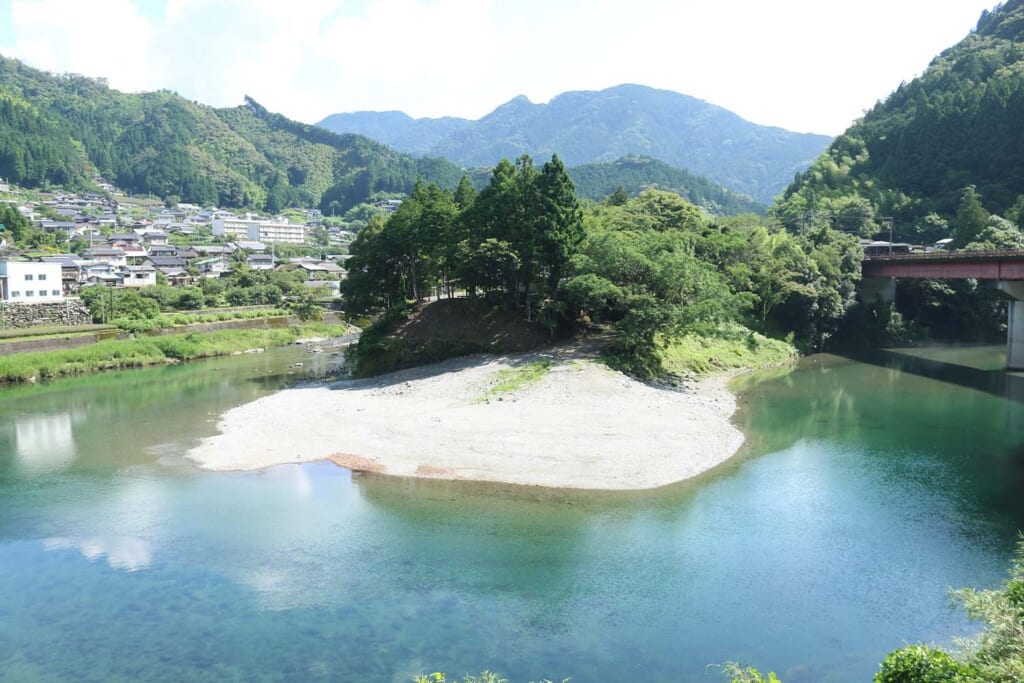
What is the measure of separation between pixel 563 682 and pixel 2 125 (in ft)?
573

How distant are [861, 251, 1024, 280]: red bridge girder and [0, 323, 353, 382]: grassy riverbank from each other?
48308 millimetres

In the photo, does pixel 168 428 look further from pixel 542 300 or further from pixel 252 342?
pixel 252 342

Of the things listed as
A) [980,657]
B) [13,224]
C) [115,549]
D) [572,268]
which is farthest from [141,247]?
[980,657]

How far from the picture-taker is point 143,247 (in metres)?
97.1

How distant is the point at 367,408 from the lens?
32.5 m

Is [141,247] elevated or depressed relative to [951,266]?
elevated

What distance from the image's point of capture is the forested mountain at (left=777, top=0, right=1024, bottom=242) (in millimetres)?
75750

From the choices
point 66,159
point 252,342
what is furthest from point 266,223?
point 252,342

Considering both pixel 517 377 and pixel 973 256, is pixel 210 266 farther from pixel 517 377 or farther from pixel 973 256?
pixel 973 256

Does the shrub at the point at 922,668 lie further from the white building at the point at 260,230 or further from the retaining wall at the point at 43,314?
the white building at the point at 260,230

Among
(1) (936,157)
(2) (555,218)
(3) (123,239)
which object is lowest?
(2) (555,218)

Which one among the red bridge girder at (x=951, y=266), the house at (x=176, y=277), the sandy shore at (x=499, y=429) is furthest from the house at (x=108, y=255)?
the red bridge girder at (x=951, y=266)

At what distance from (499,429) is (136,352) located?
35546 millimetres

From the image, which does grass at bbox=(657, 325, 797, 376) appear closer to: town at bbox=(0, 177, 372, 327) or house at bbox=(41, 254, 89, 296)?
town at bbox=(0, 177, 372, 327)
